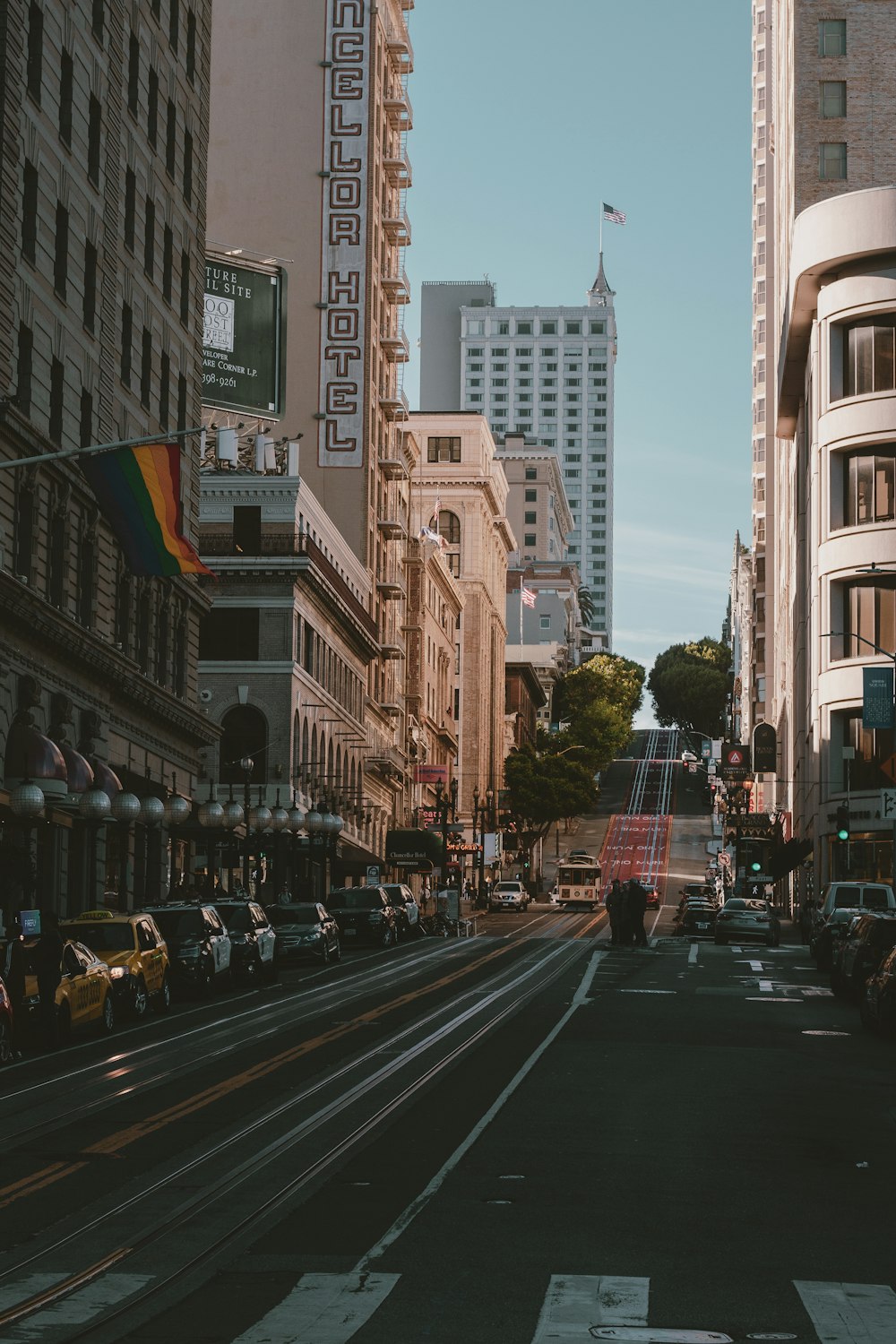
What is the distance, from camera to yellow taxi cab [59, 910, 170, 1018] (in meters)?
30.9

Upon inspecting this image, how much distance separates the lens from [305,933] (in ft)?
157

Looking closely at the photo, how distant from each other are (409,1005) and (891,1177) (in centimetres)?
1819

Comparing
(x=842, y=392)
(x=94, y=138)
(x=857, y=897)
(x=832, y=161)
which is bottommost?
(x=857, y=897)

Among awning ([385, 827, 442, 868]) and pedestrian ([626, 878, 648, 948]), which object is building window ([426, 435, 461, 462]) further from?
pedestrian ([626, 878, 648, 948])

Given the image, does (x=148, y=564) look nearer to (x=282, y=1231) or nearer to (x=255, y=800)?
(x=282, y=1231)

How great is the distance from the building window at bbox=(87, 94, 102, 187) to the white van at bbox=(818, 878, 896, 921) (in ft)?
86.4

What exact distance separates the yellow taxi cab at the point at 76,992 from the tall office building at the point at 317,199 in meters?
67.0

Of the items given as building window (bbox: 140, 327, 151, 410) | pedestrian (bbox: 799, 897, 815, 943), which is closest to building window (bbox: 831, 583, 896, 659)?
pedestrian (bbox: 799, 897, 815, 943)

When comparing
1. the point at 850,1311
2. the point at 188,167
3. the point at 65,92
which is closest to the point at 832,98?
the point at 188,167

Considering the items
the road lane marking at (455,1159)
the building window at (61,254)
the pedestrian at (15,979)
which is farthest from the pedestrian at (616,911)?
the pedestrian at (15,979)

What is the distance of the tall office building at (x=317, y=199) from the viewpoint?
95062 mm

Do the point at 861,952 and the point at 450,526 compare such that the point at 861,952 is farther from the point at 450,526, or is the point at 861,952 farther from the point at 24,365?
the point at 450,526

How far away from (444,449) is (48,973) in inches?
5177

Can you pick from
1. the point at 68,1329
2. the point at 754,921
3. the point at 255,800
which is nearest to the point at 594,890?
the point at 255,800
